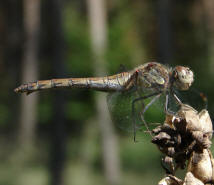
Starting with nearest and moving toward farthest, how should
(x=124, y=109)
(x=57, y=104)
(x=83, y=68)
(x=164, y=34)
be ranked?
(x=124, y=109) → (x=57, y=104) → (x=164, y=34) → (x=83, y=68)

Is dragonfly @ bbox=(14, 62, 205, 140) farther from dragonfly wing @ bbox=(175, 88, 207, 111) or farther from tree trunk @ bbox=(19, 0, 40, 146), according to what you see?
tree trunk @ bbox=(19, 0, 40, 146)

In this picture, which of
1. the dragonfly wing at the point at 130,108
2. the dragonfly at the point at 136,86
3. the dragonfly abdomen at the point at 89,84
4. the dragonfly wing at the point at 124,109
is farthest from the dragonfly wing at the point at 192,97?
the dragonfly abdomen at the point at 89,84

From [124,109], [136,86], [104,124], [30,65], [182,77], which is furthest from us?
[30,65]

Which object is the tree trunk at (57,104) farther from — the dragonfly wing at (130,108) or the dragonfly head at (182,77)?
the dragonfly head at (182,77)

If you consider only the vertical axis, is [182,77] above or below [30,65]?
below

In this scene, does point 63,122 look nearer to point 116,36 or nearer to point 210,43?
point 116,36

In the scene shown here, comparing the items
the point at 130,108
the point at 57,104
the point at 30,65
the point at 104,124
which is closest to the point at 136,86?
the point at 130,108

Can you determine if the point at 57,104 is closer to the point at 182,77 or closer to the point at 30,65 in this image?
the point at 182,77
